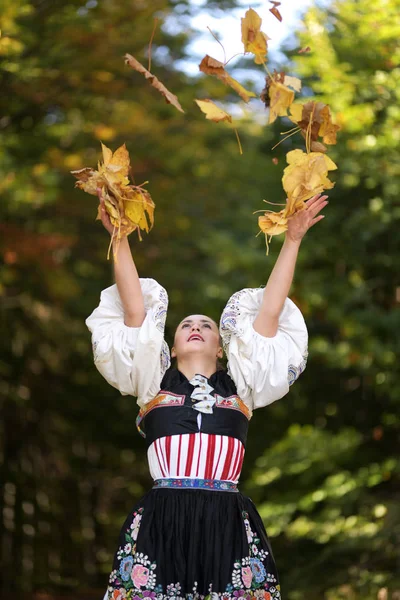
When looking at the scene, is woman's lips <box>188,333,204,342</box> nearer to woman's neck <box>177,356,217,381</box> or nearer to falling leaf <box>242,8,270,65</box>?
woman's neck <box>177,356,217,381</box>

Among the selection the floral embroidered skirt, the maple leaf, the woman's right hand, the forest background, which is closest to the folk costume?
the floral embroidered skirt

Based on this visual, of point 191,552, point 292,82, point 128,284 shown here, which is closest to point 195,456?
point 191,552

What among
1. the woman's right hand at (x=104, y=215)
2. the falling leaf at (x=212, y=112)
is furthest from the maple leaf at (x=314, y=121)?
the woman's right hand at (x=104, y=215)

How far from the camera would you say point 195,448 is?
299cm

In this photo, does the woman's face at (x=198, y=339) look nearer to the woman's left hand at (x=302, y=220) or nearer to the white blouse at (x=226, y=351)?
the white blouse at (x=226, y=351)

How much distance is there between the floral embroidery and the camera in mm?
2854

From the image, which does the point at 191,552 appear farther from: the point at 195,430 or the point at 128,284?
the point at 128,284

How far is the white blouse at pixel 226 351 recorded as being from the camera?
305 cm

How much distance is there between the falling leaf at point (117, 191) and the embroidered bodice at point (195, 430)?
0.53m

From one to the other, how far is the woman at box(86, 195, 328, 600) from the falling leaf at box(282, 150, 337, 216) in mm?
54

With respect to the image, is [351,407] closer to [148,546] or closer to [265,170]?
[265,170]

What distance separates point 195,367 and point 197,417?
0.22 m

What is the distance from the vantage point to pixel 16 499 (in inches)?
363

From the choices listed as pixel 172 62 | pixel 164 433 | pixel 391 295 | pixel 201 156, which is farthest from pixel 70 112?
pixel 164 433
